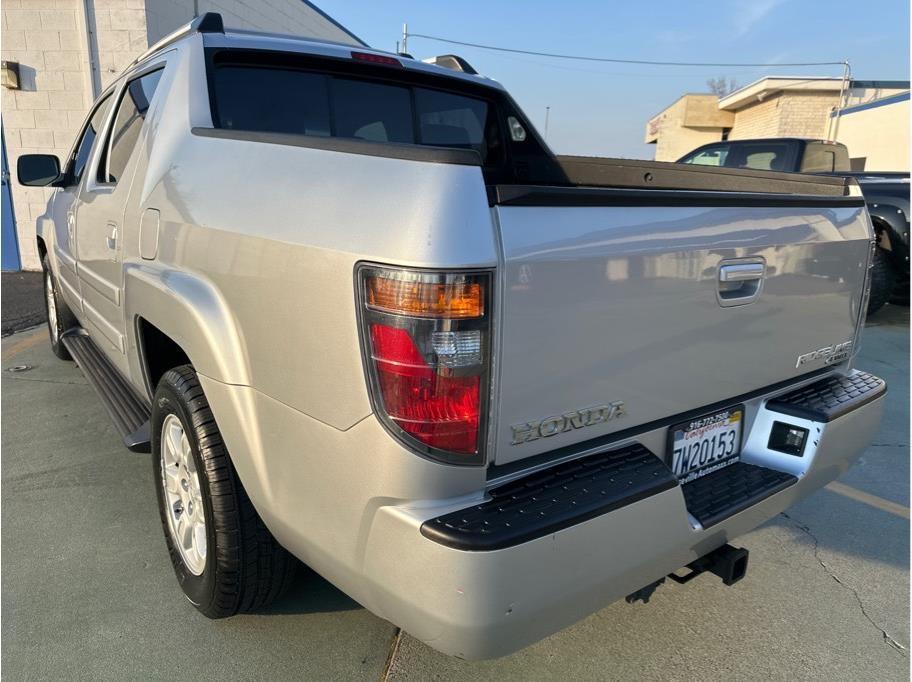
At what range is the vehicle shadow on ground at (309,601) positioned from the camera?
2328 millimetres

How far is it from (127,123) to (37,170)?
1.59 m

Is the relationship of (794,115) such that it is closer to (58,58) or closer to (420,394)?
(58,58)

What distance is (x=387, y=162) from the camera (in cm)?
150

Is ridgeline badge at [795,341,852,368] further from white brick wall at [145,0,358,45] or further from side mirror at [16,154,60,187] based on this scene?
white brick wall at [145,0,358,45]

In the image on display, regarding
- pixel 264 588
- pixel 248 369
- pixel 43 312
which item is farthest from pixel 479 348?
pixel 43 312

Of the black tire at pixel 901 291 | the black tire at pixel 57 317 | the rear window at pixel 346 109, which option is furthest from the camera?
the black tire at pixel 901 291

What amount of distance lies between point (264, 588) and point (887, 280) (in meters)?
7.55

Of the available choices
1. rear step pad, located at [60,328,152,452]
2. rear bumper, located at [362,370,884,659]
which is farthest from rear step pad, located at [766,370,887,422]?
rear step pad, located at [60,328,152,452]

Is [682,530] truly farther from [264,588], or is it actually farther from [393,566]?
[264,588]

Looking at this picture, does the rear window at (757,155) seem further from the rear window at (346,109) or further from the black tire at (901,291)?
the rear window at (346,109)

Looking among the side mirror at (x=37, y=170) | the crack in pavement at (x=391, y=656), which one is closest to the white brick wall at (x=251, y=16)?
the side mirror at (x=37, y=170)

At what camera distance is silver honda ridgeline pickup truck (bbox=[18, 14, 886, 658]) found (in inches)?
56.2

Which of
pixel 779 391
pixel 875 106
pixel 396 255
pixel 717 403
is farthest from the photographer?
pixel 875 106

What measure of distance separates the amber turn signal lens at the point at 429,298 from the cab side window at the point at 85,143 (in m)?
3.40
